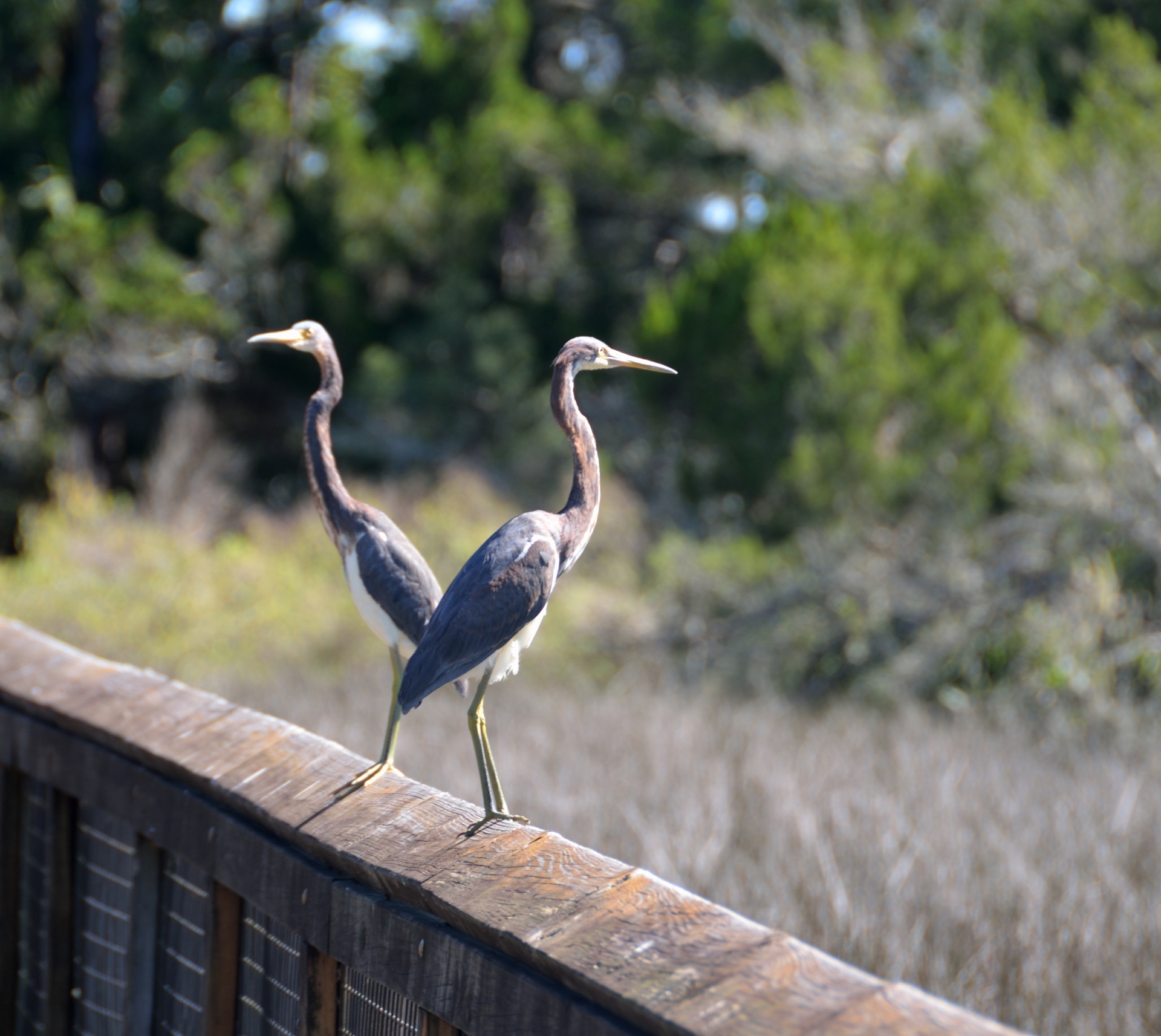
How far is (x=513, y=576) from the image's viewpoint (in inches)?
57.3

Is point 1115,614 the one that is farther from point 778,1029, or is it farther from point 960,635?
point 778,1029

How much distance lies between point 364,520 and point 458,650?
249 millimetres

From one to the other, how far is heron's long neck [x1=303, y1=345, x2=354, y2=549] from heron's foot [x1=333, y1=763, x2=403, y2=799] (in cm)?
31

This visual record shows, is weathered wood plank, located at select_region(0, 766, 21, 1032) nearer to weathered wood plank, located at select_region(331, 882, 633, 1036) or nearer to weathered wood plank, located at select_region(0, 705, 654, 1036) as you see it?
weathered wood plank, located at select_region(0, 705, 654, 1036)

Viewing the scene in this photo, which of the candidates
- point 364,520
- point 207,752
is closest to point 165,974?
point 207,752

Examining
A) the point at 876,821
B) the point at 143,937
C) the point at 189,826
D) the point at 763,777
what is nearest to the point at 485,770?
the point at 189,826

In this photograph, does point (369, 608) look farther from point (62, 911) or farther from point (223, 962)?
point (62, 911)

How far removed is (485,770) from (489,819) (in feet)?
0.22

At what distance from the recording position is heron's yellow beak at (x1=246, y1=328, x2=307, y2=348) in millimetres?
1550

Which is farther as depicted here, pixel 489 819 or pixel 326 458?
pixel 326 458

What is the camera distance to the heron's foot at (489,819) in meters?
1.44

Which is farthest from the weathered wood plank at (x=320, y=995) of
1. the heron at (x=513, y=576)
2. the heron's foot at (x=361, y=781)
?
the heron at (x=513, y=576)

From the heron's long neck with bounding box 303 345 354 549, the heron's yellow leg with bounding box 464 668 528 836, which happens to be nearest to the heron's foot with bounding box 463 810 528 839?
the heron's yellow leg with bounding box 464 668 528 836

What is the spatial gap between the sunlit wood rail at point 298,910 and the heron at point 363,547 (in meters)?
0.17
